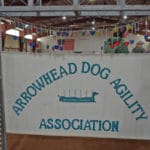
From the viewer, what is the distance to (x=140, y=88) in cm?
269

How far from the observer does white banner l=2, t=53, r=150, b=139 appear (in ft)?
8.82

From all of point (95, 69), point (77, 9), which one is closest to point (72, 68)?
point (95, 69)

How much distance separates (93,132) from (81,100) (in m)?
0.32

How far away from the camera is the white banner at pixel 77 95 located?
269cm

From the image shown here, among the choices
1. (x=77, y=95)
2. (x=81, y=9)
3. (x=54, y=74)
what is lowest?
(x=77, y=95)

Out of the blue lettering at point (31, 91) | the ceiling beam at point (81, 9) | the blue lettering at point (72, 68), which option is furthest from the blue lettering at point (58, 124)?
the ceiling beam at point (81, 9)

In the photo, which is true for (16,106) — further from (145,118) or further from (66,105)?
(145,118)

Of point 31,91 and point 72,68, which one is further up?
point 72,68

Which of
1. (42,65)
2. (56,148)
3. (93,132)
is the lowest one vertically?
(56,148)

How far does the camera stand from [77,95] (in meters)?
2.75

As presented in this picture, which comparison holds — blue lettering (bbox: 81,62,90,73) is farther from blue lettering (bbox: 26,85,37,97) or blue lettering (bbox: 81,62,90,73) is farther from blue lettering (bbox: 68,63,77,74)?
blue lettering (bbox: 26,85,37,97)

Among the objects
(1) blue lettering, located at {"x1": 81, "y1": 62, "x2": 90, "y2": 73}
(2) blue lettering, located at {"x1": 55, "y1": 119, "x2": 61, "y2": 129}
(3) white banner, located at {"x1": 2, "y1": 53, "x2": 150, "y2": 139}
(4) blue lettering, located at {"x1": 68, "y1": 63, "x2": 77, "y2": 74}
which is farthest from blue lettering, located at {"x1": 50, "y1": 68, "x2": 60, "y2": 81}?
(2) blue lettering, located at {"x1": 55, "y1": 119, "x2": 61, "y2": 129}

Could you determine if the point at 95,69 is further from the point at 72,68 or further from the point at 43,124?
the point at 43,124

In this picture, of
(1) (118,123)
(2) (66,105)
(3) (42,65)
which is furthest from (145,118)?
(3) (42,65)
